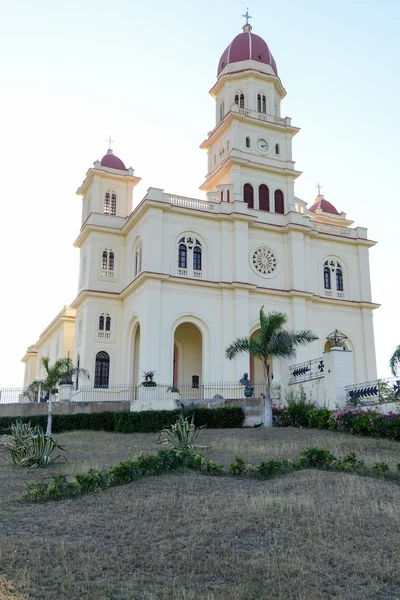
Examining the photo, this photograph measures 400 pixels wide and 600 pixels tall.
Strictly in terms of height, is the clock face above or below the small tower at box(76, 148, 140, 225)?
above

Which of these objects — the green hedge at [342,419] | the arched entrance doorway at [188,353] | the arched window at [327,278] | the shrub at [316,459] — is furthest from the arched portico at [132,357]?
the shrub at [316,459]

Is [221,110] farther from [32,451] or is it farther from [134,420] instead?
[32,451]

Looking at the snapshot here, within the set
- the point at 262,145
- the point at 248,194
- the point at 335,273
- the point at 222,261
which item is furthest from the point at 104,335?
the point at 262,145

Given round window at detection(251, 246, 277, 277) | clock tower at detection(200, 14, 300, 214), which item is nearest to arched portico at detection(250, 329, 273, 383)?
round window at detection(251, 246, 277, 277)

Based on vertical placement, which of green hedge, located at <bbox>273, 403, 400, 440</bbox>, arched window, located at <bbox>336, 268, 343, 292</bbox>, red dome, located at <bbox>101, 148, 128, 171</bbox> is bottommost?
green hedge, located at <bbox>273, 403, 400, 440</bbox>

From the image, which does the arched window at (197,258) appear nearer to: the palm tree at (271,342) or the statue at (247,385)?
the statue at (247,385)

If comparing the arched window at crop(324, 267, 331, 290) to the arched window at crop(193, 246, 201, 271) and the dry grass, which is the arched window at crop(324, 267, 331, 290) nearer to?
the arched window at crop(193, 246, 201, 271)

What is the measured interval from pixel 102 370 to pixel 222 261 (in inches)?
354

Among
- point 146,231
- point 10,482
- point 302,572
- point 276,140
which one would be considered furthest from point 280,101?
point 302,572

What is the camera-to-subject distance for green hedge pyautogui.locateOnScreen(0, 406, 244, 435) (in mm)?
22969

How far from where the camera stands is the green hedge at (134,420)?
23.0 m

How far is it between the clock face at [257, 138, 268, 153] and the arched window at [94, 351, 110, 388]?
16.2 m

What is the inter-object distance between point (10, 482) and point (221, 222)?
2508 cm

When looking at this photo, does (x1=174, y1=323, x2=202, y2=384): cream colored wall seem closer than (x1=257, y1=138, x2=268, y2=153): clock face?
Yes
